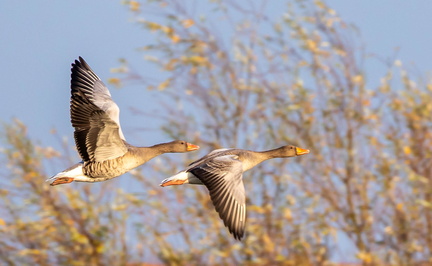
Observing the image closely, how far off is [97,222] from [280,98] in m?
4.66

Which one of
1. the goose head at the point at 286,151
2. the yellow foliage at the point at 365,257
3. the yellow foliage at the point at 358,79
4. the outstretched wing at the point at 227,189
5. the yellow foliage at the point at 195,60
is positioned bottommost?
the yellow foliage at the point at 365,257

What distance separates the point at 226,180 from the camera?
1210cm

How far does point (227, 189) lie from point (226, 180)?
0.14 meters

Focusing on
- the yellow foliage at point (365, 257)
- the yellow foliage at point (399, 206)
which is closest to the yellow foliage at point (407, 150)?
the yellow foliage at point (399, 206)

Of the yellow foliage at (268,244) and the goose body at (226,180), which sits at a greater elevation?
the goose body at (226,180)

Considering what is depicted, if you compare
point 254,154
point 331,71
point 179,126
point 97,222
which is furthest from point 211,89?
point 254,154

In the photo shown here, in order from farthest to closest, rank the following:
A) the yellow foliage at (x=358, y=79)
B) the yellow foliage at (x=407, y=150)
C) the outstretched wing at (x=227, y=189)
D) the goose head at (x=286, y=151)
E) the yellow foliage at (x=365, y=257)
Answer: the yellow foliage at (x=358, y=79), the yellow foliage at (x=407, y=150), the yellow foliage at (x=365, y=257), the goose head at (x=286, y=151), the outstretched wing at (x=227, y=189)

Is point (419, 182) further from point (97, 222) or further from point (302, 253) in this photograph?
point (97, 222)

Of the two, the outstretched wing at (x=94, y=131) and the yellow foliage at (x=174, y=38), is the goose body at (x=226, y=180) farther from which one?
the yellow foliage at (x=174, y=38)

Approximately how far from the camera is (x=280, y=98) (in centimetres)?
2055

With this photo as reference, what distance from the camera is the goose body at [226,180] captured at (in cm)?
1173

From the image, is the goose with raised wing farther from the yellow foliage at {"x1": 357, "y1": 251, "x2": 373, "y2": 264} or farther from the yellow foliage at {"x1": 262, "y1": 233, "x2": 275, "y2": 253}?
the yellow foliage at {"x1": 357, "y1": 251, "x2": 373, "y2": 264}

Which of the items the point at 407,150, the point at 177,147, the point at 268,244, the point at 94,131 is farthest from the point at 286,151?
the point at 407,150

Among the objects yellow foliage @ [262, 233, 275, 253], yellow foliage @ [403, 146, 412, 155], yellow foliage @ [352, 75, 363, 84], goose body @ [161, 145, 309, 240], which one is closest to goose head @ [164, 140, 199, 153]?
goose body @ [161, 145, 309, 240]
